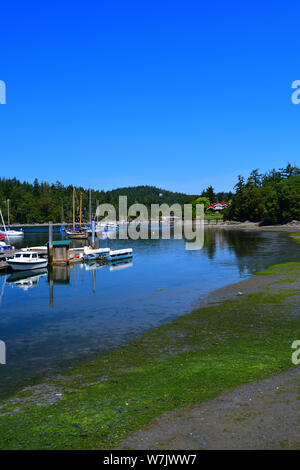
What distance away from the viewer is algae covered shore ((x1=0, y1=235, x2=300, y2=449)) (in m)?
12.5

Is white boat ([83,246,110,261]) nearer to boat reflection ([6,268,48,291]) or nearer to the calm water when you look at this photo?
the calm water

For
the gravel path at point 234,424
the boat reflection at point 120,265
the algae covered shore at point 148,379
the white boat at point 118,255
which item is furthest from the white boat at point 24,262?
the gravel path at point 234,424

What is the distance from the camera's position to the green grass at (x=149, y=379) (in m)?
12.5

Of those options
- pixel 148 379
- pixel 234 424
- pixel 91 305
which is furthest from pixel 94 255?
pixel 234 424

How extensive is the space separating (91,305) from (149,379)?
2053 centimetres

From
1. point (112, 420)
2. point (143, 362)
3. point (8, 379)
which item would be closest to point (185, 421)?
point (112, 420)

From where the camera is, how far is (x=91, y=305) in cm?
3656

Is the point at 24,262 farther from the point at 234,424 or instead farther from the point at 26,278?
the point at 234,424

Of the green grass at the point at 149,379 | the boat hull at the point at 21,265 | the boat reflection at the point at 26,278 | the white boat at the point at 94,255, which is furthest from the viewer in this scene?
the white boat at the point at 94,255

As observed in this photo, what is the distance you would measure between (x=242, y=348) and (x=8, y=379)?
11884 mm

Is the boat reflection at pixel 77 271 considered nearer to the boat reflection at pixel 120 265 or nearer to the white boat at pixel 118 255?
the boat reflection at pixel 120 265

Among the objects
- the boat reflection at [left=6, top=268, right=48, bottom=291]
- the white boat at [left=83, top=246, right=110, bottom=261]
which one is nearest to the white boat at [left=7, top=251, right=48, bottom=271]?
the boat reflection at [left=6, top=268, right=48, bottom=291]

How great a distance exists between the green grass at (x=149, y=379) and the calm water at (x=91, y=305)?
2.41m

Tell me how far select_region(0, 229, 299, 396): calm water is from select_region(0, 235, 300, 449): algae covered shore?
89.8 inches
